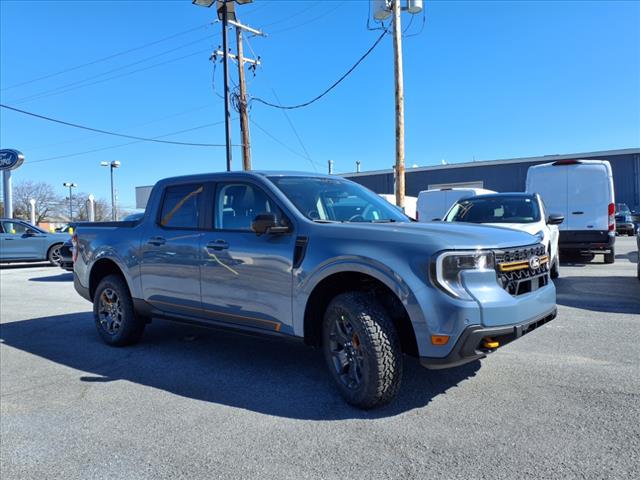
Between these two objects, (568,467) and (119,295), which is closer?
(568,467)

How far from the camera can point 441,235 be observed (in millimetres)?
3646

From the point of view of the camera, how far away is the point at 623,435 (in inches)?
127

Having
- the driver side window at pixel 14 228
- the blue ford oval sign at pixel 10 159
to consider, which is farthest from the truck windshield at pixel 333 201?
the blue ford oval sign at pixel 10 159

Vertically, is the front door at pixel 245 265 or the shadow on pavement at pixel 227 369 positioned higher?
the front door at pixel 245 265

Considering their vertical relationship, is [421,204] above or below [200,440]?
above

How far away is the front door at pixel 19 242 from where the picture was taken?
654 inches

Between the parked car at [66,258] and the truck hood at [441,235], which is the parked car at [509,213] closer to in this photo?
the truck hood at [441,235]

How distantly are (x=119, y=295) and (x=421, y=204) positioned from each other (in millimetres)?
14404

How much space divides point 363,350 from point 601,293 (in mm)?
6249

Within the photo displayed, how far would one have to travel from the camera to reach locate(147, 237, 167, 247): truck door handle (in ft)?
17.4

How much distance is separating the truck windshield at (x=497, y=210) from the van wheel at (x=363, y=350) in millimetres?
5629

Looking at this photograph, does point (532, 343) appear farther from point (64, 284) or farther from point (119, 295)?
point (64, 284)

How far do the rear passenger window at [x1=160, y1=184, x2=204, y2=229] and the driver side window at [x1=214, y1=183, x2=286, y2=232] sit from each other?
29 centimetres

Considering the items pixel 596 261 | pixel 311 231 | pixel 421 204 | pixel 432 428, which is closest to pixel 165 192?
pixel 311 231
